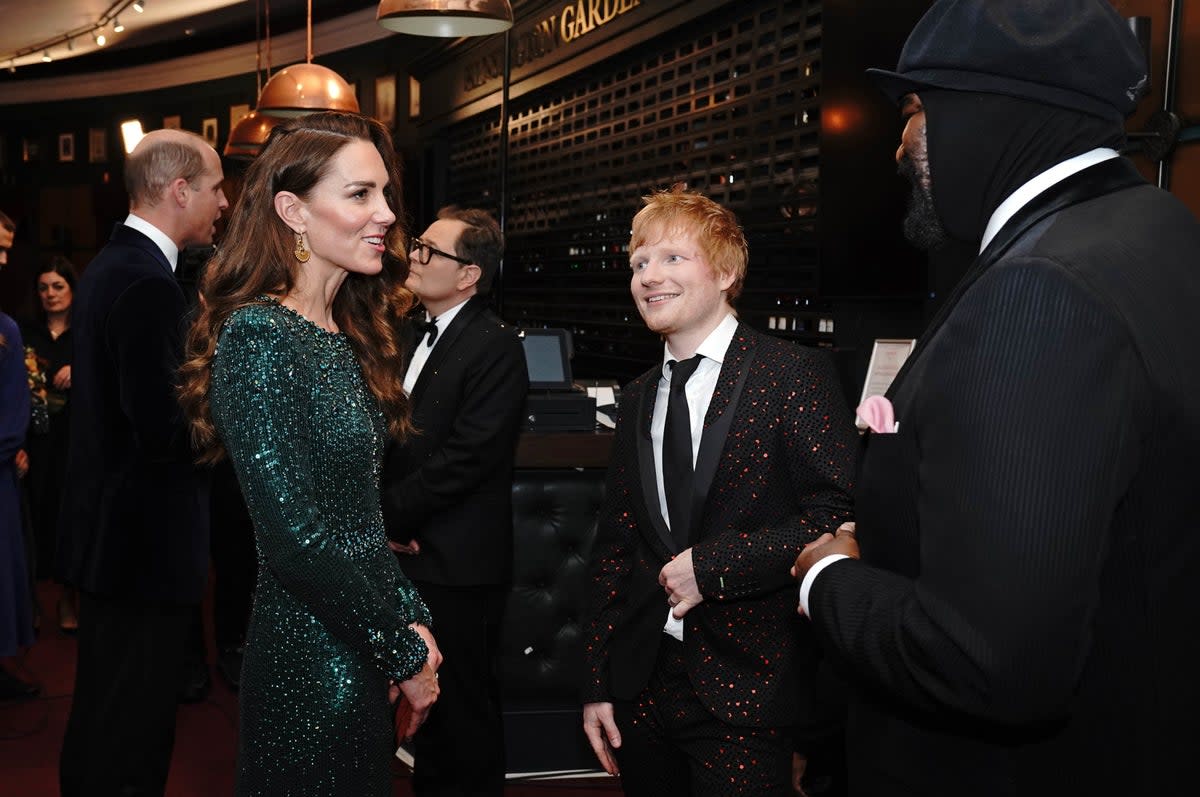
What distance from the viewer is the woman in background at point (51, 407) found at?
5.69 meters

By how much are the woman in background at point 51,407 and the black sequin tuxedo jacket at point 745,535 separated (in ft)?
13.7

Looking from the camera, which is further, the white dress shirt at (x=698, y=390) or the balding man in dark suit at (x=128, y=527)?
the balding man in dark suit at (x=128, y=527)

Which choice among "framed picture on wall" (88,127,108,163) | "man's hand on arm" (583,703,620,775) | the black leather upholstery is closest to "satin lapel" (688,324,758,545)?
"man's hand on arm" (583,703,620,775)

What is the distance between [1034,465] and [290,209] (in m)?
1.32

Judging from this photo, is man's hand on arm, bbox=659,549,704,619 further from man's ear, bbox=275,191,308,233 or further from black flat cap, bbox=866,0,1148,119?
black flat cap, bbox=866,0,1148,119

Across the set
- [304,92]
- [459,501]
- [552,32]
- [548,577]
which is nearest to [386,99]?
[552,32]

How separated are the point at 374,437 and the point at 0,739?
10.4 ft

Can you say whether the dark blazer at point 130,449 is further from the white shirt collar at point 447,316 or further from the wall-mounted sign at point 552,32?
the wall-mounted sign at point 552,32

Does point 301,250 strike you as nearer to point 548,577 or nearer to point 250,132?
point 548,577

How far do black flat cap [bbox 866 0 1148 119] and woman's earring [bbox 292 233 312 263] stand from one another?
1.11 metres

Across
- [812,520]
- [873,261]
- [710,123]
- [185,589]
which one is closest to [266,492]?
[812,520]

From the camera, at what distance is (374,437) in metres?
1.88

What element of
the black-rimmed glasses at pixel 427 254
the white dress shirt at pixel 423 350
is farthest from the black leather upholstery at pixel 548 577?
the black-rimmed glasses at pixel 427 254

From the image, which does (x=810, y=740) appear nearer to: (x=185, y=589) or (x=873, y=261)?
(x=873, y=261)
